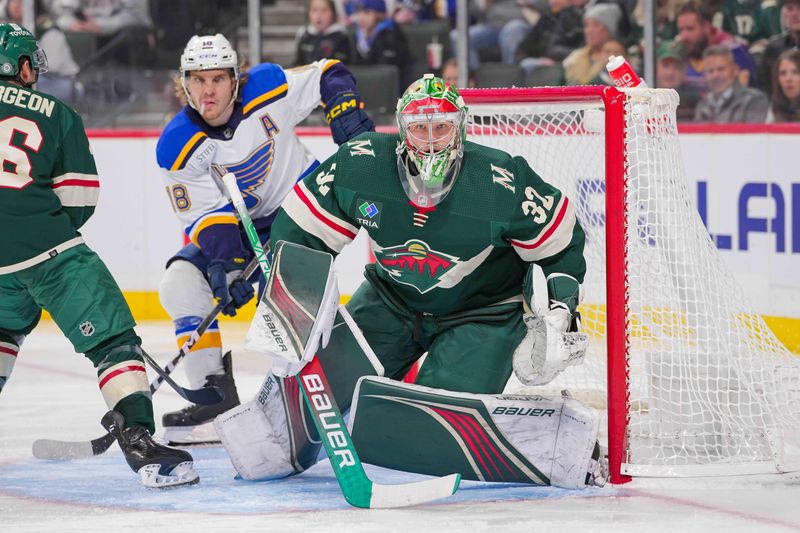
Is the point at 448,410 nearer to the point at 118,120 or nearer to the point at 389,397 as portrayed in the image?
the point at 389,397

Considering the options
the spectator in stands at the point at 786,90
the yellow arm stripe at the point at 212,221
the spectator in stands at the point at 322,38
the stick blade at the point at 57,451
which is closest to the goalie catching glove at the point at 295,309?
the stick blade at the point at 57,451

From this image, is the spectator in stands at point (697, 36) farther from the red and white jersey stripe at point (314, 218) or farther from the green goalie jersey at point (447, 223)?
the red and white jersey stripe at point (314, 218)

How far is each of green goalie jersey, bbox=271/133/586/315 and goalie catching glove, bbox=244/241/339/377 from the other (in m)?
0.09

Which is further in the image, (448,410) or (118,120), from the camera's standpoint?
(118,120)

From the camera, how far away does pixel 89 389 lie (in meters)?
4.71

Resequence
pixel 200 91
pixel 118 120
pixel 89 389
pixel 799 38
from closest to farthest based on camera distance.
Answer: pixel 200 91
pixel 89 389
pixel 799 38
pixel 118 120

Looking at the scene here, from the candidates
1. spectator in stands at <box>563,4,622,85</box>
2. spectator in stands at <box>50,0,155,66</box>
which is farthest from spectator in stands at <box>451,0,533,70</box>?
spectator in stands at <box>50,0,155,66</box>

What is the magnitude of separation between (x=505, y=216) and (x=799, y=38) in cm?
284

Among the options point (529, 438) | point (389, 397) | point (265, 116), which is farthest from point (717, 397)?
point (265, 116)

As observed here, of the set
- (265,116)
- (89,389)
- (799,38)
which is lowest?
(89,389)

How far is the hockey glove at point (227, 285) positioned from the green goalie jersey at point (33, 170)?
26.6 inches

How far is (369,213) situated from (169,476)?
0.77 meters

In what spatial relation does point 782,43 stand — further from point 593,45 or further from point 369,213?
point 369,213

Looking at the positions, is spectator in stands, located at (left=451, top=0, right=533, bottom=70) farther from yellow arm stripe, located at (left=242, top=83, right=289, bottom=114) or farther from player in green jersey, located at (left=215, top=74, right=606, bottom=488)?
player in green jersey, located at (left=215, top=74, right=606, bottom=488)
